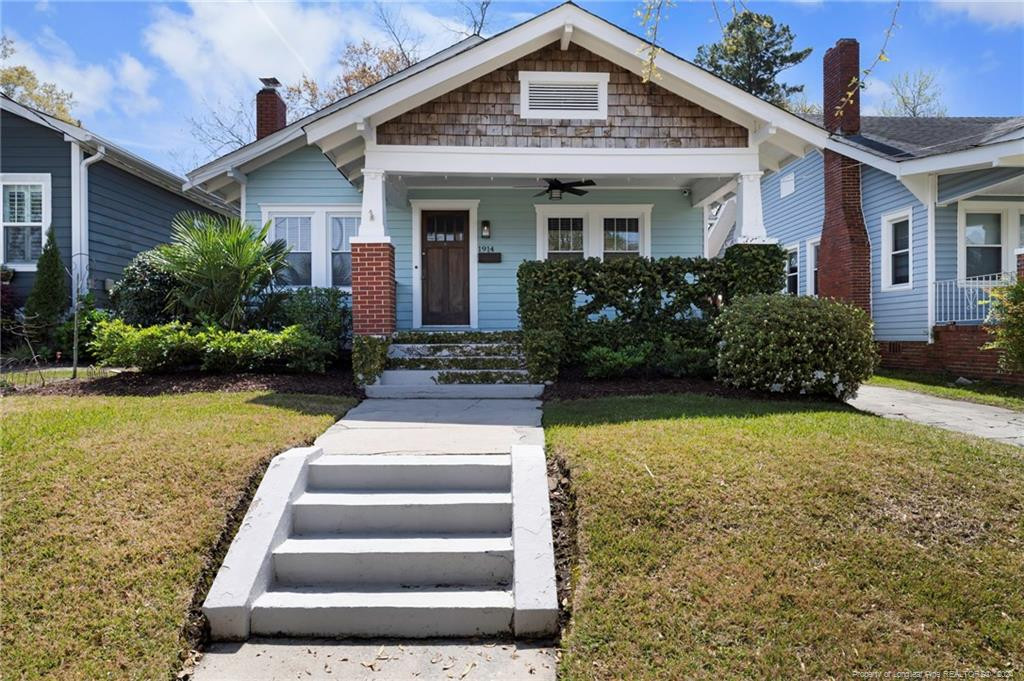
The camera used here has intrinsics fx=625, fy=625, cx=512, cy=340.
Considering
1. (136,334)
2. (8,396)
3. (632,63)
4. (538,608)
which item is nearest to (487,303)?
(632,63)

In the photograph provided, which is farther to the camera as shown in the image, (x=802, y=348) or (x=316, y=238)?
(x=316, y=238)

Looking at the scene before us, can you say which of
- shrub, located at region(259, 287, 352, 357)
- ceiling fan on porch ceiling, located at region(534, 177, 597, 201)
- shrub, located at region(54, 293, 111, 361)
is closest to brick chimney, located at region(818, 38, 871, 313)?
ceiling fan on porch ceiling, located at region(534, 177, 597, 201)

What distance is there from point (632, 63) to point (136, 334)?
735 centimetres

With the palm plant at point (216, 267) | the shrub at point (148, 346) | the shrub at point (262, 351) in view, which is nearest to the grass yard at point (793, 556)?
the shrub at point (262, 351)

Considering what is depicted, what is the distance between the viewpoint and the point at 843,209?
Answer: 13.9 m

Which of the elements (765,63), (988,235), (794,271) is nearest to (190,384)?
(988,235)

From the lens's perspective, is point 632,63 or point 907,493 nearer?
point 907,493

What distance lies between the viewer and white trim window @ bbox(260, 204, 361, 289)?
11.4 meters

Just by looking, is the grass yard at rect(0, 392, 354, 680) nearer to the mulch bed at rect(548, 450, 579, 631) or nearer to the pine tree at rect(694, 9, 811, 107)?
the mulch bed at rect(548, 450, 579, 631)

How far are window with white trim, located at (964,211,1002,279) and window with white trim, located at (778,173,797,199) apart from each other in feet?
16.0

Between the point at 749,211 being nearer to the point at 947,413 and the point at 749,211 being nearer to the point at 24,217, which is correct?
the point at 947,413

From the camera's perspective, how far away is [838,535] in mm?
3576

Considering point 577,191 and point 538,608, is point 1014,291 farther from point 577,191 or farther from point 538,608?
point 538,608

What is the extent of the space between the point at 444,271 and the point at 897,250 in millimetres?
9412
